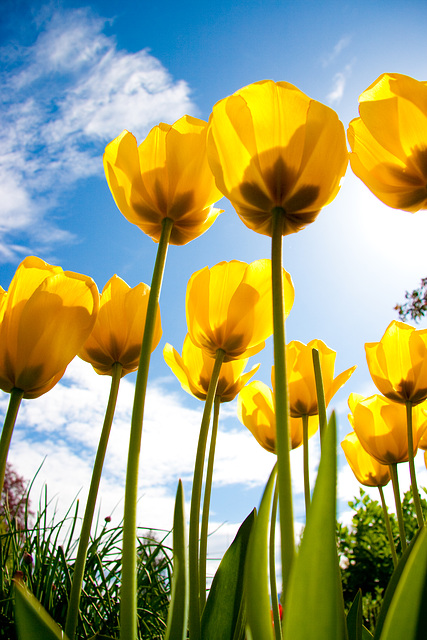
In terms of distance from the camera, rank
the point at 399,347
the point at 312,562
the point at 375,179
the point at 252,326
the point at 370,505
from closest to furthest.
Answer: the point at 312,562
the point at 375,179
the point at 252,326
the point at 399,347
the point at 370,505

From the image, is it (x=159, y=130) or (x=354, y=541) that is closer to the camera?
(x=159, y=130)

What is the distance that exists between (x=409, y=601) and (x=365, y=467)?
113cm

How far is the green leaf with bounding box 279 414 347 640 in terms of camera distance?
0.35 m

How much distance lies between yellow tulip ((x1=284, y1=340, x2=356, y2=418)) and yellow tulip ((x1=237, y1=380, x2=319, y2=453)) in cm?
13

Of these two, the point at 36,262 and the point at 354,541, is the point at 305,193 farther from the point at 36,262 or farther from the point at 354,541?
the point at 354,541

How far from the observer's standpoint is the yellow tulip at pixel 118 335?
89 centimetres

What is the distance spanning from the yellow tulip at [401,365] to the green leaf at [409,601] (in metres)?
0.83

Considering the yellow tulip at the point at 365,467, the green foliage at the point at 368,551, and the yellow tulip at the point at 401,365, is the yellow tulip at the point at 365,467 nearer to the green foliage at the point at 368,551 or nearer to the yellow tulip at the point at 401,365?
the yellow tulip at the point at 401,365

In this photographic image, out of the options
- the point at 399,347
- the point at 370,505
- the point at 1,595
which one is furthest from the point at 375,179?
the point at 370,505

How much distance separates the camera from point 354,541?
13.2ft

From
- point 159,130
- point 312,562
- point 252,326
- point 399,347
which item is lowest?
point 312,562

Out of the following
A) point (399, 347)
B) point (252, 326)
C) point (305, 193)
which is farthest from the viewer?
point (399, 347)

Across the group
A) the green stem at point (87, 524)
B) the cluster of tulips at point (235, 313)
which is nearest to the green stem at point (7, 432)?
the cluster of tulips at point (235, 313)

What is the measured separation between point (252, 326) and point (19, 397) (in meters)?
0.43
